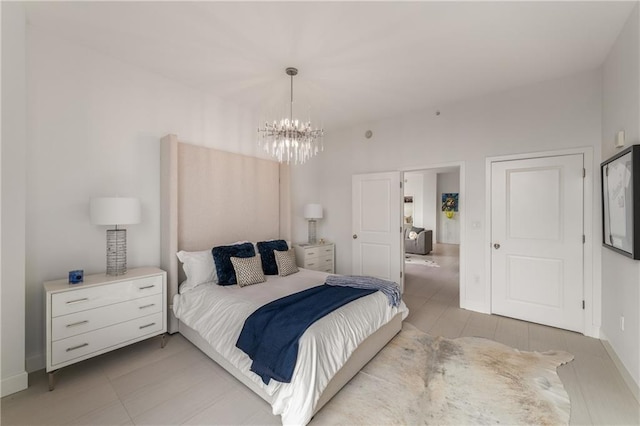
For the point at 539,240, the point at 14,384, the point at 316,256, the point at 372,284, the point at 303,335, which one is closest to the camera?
the point at 303,335

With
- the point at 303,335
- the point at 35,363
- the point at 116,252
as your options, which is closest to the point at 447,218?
the point at 303,335

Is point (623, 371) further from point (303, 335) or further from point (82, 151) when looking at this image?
point (82, 151)

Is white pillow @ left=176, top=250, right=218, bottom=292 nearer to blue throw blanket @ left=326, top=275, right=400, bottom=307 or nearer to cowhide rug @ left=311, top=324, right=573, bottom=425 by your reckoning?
blue throw blanket @ left=326, top=275, right=400, bottom=307

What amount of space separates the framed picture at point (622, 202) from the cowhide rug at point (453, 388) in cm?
122

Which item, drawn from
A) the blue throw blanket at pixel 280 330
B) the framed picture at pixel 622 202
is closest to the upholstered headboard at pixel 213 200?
the blue throw blanket at pixel 280 330

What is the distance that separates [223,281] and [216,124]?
2240 mm

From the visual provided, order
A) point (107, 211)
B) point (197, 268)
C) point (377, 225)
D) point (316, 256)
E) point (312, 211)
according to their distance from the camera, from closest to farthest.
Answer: point (107, 211)
point (197, 268)
point (377, 225)
point (316, 256)
point (312, 211)

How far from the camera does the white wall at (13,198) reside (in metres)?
2.07

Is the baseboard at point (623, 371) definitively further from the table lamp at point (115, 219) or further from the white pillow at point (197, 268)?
the table lamp at point (115, 219)

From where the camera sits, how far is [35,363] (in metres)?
2.37

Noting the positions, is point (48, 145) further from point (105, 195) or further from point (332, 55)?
point (332, 55)

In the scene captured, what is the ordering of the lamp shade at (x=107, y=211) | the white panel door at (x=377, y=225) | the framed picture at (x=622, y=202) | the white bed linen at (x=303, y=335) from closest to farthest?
the white bed linen at (x=303, y=335)
the framed picture at (x=622, y=202)
the lamp shade at (x=107, y=211)
the white panel door at (x=377, y=225)

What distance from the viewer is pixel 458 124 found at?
154 inches

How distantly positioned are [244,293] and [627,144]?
3.77 metres
